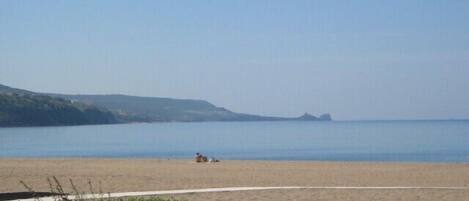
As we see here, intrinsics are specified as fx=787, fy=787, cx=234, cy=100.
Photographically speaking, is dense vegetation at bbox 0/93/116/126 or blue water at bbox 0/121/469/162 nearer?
blue water at bbox 0/121/469/162

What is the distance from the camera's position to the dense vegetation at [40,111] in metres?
152

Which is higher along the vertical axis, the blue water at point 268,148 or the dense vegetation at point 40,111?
the dense vegetation at point 40,111

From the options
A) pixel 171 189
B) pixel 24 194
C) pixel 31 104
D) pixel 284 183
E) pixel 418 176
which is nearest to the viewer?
pixel 24 194

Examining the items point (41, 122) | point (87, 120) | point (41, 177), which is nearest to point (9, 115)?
point (41, 122)

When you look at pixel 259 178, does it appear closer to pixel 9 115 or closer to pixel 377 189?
pixel 377 189

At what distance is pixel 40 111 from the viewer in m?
160

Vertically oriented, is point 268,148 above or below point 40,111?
below

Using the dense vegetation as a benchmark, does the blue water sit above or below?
below

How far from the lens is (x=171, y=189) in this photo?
1708 centimetres

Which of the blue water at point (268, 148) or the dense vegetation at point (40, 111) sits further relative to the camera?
the dense vegetation at point (40, 111)

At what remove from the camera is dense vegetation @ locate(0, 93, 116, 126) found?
15215 centimetres

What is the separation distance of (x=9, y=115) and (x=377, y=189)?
5916 inches

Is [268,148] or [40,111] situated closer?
[268,148]

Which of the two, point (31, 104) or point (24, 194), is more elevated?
point (31, 104)
